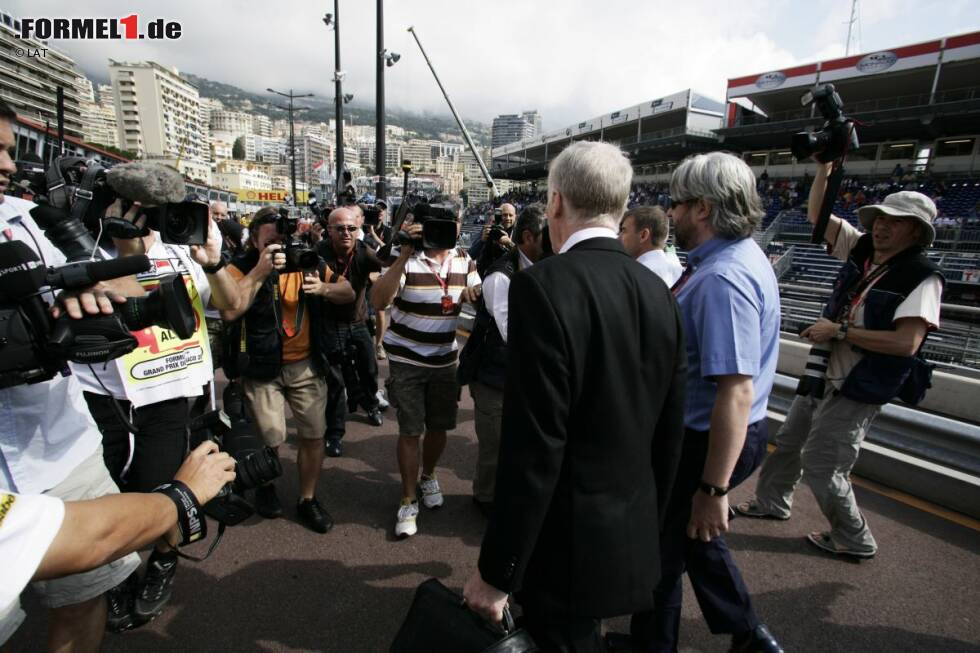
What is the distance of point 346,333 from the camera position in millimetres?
3477

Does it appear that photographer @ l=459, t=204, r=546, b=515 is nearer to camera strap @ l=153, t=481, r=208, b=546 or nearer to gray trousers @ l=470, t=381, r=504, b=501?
gray trousers @ l=470, t=381, r=504, b=501

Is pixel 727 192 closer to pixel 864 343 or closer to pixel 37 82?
pixel 864 343

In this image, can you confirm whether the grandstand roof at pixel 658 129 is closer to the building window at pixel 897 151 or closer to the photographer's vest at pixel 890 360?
the building window at pixel 897 151

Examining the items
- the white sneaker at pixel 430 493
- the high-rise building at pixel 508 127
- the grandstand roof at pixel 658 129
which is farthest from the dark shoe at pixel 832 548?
the high-rise building at pixel 508 127

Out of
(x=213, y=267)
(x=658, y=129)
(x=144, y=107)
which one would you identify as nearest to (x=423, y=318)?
(x=213, y=267)

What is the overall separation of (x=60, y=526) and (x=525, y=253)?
265 cm

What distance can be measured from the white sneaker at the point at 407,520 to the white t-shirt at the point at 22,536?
226cm

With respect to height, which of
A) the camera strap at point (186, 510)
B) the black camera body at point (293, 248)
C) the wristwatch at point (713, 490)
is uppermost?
the black camera body at point (293, 248)

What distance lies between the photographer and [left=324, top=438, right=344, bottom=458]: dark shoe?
4148mm

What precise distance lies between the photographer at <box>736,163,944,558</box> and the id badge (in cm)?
224

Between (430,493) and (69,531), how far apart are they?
2552 mm

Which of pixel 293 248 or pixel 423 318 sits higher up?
pixel 293 248

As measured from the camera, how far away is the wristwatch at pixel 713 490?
185 cm

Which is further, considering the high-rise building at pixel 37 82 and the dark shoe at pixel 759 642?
the high-rise building at pixel 37 82
